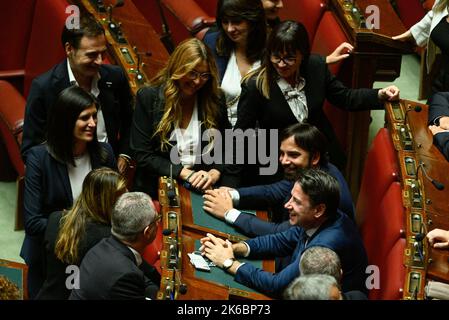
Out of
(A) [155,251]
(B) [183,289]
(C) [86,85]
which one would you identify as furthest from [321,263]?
(C) [86,85]

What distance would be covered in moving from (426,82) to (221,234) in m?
1.28

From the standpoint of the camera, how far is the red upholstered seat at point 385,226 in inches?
79.3

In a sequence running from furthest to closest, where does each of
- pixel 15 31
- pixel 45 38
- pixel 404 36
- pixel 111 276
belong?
1. pixel 15 31
2. pixel 45 38
3. pixel 404 36
4. pixel 111 276

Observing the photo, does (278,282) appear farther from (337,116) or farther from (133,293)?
(337,116)

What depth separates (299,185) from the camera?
6.35ft

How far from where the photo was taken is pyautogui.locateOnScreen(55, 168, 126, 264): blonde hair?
1973mm

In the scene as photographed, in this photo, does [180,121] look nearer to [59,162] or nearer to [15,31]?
[59,162]

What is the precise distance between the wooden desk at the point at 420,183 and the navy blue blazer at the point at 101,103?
0.64 meters

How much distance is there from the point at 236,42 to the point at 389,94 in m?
0.40

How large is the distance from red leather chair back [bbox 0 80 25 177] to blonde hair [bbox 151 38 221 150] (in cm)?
53

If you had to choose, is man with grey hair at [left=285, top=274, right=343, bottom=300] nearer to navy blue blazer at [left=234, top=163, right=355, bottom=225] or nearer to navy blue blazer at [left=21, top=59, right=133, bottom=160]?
navy blue blazer at [left=234, top=163, right=355, bottom=225]

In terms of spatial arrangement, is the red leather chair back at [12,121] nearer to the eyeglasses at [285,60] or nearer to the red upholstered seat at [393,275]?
the eyeglasses at [285,60]

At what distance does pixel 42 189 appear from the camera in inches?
85.9

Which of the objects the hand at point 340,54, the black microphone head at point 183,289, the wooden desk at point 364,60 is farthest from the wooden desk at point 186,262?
the wooden desk at point 364,60
